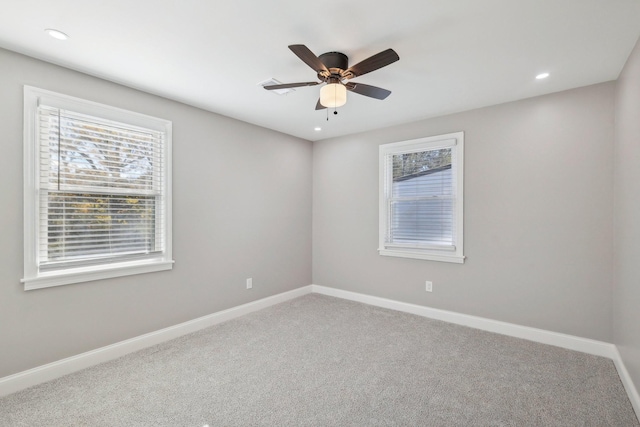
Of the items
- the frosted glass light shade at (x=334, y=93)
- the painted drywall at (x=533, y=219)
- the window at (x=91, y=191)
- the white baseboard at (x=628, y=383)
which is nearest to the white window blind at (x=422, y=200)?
the painted drywall at (x=533, y=219)

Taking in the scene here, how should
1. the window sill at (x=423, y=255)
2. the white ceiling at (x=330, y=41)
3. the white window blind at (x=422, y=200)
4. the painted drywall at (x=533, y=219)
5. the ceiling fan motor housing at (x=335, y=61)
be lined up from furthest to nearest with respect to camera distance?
the white window blind at (x=422, y=200), the window sill at (x=423, y=255), the painted drywall at (x=533, y=219), the ceiling fan motor housing at (x=335, y=61), the white ceiling at (x=330, y=41)

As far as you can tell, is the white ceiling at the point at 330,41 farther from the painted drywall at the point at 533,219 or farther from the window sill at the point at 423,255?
the window sill at the point at 423,255

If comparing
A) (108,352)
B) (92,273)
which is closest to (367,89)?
(92,273)

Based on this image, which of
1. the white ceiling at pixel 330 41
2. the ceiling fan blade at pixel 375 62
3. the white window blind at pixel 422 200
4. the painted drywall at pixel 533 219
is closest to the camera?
the white ceiling at pixel 330 41

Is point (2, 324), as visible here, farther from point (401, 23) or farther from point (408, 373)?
point (401, 23)

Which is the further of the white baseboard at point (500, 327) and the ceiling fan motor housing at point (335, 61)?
the white baseboard at point (500, 327)

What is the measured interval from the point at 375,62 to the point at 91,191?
8.42 feet

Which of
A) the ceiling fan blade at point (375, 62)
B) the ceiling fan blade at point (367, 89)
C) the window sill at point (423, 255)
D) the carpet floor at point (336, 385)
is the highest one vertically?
the ceiling fan blade at point (375, 62)

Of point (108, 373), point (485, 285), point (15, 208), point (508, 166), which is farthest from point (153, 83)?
point (485, 285)

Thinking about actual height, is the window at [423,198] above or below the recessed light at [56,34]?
below

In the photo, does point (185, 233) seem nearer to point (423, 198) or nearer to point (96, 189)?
point (96, 189)

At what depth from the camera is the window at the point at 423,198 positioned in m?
3.59

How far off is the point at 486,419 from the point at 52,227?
11.4 ft

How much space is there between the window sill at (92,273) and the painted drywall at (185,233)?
0.06m
